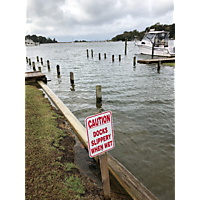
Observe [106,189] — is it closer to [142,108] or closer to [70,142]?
[70,142]

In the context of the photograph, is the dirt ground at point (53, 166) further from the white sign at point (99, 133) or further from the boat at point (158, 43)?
the boat at point (158, 43)

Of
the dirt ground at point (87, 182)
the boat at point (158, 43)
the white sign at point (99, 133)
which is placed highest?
the boat at point (158, 43)

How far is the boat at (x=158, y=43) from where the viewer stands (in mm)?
27438

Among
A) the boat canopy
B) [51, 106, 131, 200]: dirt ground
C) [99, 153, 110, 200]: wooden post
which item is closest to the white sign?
[99, 153, 110, 200]: wooden post

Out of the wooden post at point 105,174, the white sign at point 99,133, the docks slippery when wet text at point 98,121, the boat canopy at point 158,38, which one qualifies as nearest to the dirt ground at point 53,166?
the wooden post at point 105,174

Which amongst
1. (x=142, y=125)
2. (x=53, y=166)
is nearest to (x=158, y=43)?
(x=142, y=125)

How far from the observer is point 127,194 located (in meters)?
2.82

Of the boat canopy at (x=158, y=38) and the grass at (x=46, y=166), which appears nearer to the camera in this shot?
the grass at (x=46, y=166)

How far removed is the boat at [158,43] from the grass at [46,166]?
2717 cm

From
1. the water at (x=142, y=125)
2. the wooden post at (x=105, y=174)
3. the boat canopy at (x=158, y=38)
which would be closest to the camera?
the wooden post at (x=105, y=174)

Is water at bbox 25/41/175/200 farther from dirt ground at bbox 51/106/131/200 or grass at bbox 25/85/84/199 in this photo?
grass at bbox 25/85/84/199
